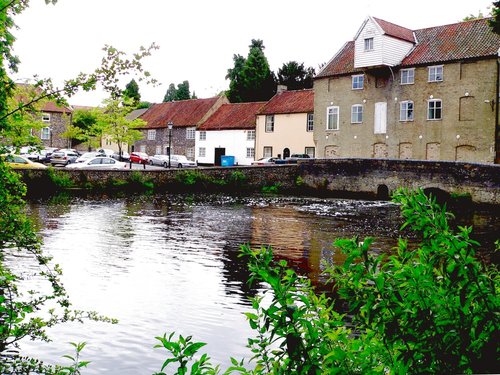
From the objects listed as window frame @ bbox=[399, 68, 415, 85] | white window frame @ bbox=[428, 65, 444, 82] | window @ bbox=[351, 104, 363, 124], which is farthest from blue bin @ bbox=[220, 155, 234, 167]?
white window frame @ bbox=[428, 65, 444, 82]

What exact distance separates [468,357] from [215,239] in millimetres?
16219

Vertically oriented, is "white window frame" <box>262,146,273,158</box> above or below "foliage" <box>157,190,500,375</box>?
above

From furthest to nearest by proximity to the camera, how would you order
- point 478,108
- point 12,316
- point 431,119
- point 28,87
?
point 431,119, point 478,108, point 28,87, point 12,316

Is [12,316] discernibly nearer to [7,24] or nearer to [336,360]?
[7,24]

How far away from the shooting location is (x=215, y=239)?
19.5m

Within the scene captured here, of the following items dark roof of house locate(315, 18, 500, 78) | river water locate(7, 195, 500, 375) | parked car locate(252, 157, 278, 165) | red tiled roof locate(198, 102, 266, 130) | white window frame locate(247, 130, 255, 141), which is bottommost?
river water locate(7, 195, 500, 375)

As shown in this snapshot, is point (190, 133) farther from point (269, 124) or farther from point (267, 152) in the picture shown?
point (269, 124)

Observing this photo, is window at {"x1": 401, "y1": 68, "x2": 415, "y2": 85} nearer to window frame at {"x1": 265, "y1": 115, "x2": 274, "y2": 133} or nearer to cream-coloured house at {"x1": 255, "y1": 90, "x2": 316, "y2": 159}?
cream-coloured house at {"x1": 255, "y1": 90, "x2": 316, "y2": 159}

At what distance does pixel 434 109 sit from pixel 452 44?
4.84 metres

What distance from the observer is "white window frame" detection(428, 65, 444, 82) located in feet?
134

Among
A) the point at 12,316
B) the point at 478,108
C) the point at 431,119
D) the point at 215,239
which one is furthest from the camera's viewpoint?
the point at 431,119

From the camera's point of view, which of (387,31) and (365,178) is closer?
(365,178)

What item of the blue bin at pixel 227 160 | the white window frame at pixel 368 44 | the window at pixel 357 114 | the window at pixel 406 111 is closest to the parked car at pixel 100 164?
the blue bin at pixel 227 160

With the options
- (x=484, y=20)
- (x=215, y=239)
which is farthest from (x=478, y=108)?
(x=215, y=239)
